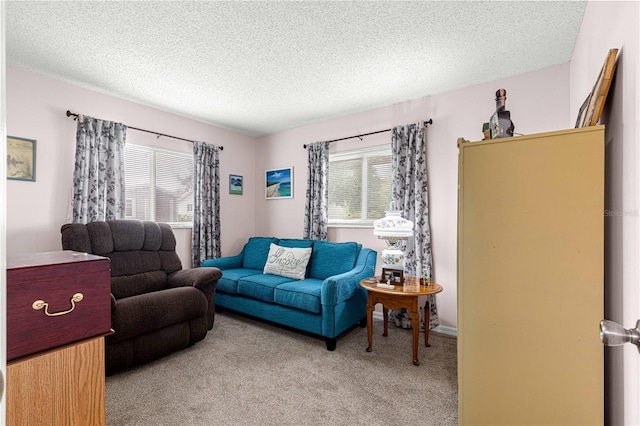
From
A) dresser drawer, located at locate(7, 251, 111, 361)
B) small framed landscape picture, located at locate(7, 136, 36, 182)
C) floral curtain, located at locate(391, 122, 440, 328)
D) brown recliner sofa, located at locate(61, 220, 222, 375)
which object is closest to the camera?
dresser drawer, located at locate(7, 251, 111, 361)

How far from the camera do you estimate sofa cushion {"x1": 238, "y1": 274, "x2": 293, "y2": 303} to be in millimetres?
3129

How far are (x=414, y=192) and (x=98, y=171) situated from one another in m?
3.34

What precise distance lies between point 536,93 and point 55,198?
4629 mm

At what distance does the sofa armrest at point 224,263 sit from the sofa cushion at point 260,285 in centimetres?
62

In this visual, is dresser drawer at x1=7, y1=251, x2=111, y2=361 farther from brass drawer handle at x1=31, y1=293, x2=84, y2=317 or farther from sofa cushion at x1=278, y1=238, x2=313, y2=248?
sofa cushion at x1=278, y1=238, x2=313, y2=248

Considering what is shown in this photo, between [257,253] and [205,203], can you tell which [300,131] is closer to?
[205,203]

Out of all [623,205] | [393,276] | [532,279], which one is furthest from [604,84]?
[393,276]

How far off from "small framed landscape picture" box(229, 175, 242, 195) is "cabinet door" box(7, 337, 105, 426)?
3.55 meters

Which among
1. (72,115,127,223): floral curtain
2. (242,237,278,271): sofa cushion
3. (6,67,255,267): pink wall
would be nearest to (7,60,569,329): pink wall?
(6,67,255,267): pink wall

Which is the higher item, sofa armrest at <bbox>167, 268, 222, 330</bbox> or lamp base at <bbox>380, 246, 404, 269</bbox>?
lamp base at <bbox>380, 246, 404, 269</bbox>

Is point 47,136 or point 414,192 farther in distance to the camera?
point 414,192

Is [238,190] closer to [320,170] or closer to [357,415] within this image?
[320,170]

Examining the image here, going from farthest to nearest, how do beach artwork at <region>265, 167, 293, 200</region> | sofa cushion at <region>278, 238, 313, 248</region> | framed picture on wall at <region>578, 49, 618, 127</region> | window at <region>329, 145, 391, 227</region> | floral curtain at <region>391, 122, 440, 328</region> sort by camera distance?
beach artwork at <region>265, 167, 293, 200</region>
sofa cushion at <region>278, 238, 313, 248</region>
window at <region>329, 145, 391, 227</region>
floral curtain at <region>391, 122, 440, 328</region>
framed picture on wall at <region>578, 49, 618, 127</region>

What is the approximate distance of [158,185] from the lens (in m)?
3.70
